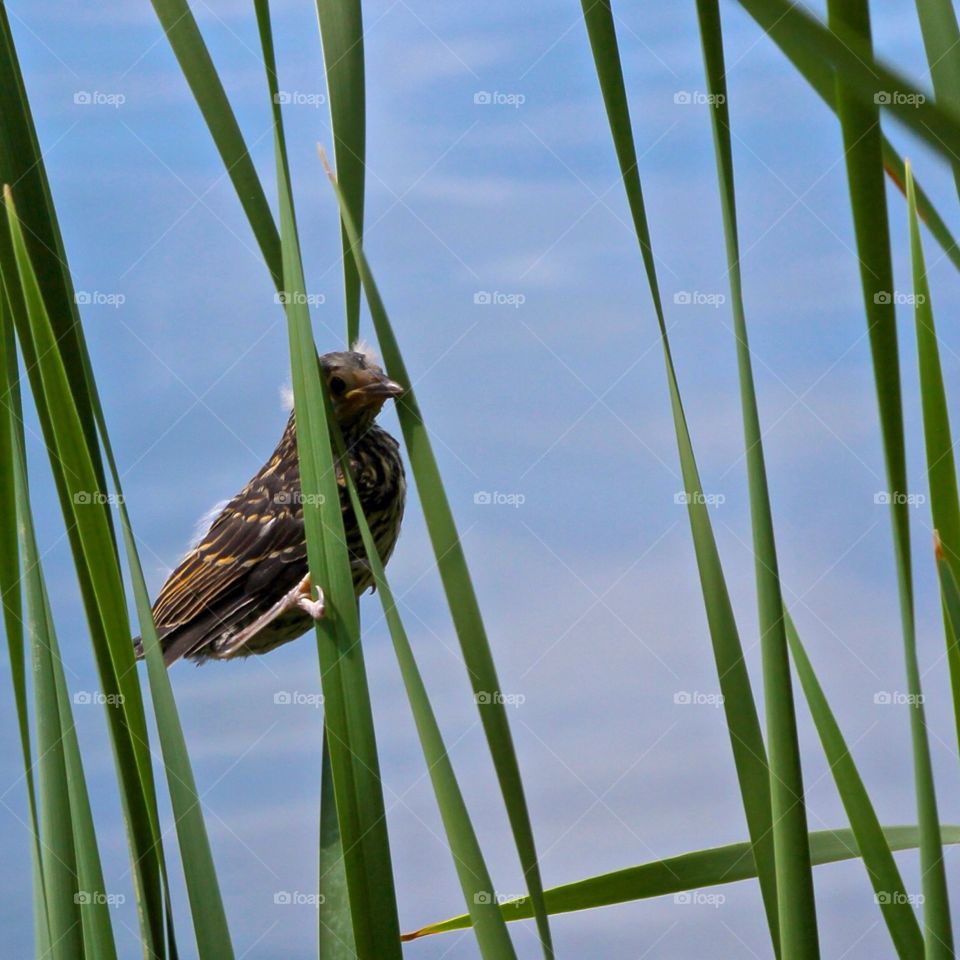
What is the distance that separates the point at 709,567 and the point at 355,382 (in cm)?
193

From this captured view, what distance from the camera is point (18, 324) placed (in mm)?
1454

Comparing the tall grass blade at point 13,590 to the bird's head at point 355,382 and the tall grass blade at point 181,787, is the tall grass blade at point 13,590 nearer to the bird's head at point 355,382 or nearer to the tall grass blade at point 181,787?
the tall grass blade at point 181,787

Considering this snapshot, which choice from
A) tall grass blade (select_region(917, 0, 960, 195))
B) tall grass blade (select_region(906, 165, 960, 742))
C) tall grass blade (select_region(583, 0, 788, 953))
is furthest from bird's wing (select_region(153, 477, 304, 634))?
tall grass blade (select_region(917, 0, 960, 195))

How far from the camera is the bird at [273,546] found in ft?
10.7

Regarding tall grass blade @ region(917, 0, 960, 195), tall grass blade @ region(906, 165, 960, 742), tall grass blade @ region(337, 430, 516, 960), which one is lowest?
tall grass blade @ region(337, 430, 516, 960)

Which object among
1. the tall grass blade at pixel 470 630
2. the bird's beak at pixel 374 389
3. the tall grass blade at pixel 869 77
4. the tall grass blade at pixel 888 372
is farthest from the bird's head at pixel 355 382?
the tall grass blade at pixel 869 77

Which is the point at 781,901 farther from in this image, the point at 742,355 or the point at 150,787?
the point at 150,787

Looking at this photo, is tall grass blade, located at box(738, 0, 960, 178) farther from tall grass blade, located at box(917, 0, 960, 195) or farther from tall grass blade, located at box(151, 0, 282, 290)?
tall grass blade, located at box(151, 0, 282, 290)

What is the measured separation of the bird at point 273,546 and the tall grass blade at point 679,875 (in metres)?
1.43

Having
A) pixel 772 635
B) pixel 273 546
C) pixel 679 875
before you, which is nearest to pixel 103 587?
pixel 772 635

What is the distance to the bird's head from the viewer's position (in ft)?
10.3

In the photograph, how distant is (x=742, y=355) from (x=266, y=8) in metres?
0.81
